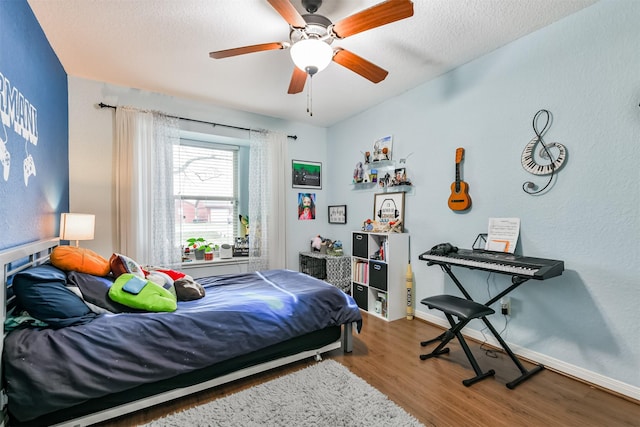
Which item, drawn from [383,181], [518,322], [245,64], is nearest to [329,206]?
[383,181]

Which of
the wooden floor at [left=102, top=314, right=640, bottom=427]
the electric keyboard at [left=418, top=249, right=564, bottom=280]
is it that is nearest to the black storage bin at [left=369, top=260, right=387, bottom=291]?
the electric keyboard at [left=418, top=249, right=564, bottom=280]

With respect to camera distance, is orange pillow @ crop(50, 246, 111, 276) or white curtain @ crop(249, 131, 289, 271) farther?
white curtain @ crop(249, 131, 289, 271)

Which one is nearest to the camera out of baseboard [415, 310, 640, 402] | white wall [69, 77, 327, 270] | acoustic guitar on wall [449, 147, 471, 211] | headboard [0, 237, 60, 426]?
headboard [0, 237, 60, 426]

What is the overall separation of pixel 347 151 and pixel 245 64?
A: 1949mm

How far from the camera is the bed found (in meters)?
1.37

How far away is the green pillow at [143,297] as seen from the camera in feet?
5.73

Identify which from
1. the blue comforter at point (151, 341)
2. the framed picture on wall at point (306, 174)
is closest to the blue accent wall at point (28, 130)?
the blue comforter at point (151, 341)

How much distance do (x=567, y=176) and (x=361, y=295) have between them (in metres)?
2.30

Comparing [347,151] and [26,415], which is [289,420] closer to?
[26,415]

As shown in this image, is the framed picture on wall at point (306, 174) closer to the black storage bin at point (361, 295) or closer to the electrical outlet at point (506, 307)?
the black storage bin at point (361, 295)

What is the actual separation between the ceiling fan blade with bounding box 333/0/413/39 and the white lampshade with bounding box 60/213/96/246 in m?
2.54

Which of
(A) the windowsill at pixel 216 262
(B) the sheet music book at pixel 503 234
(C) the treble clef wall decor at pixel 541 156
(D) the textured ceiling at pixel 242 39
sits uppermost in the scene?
(D) the textured ceiling at pixel 242 39

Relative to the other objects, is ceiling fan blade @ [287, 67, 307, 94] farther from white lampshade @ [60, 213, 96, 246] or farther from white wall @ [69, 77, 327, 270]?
white lampshade @ [60, 213, 96, 246]

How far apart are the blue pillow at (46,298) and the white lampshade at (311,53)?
188 cm
